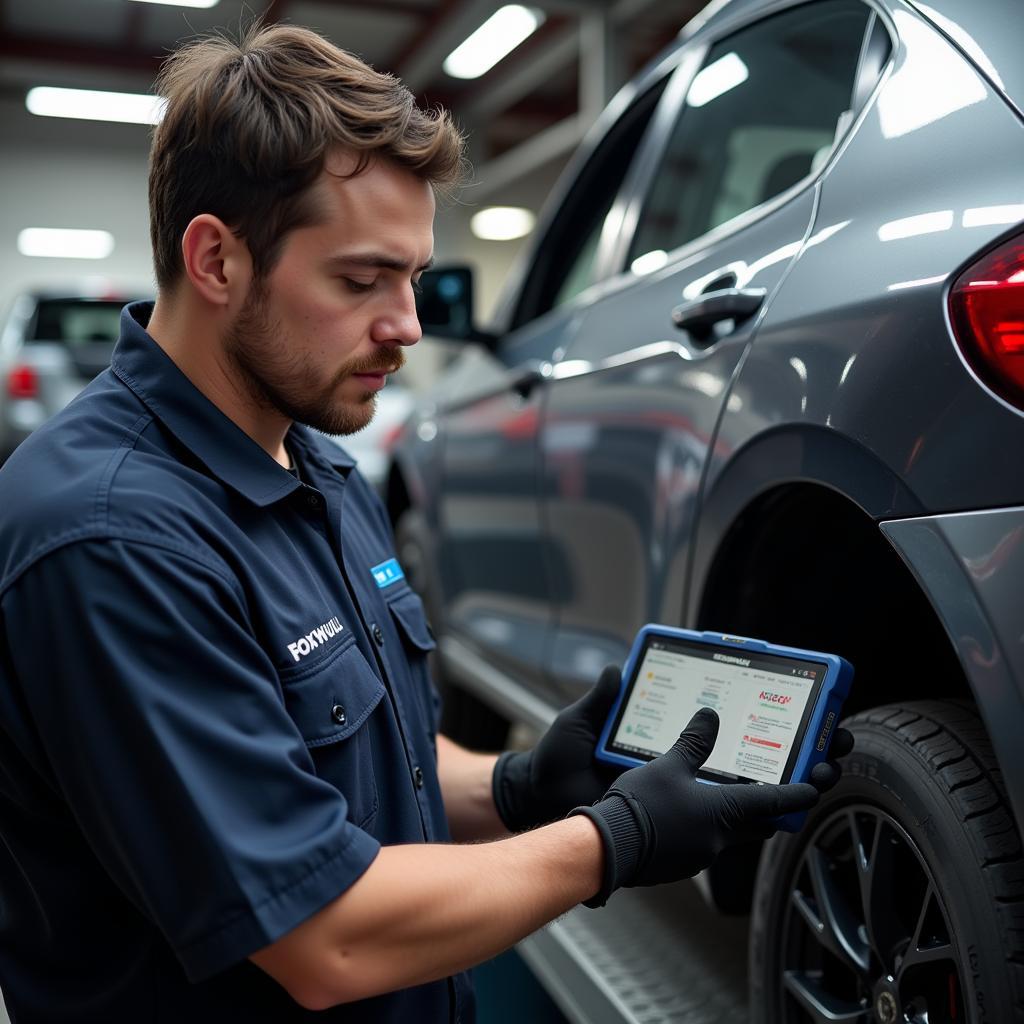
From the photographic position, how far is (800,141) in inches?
68.4

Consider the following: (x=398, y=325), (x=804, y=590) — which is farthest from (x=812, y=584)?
(x=398, y=325)

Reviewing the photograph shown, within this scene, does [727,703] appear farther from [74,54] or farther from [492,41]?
[74,54]

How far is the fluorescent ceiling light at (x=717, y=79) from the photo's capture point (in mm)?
1830

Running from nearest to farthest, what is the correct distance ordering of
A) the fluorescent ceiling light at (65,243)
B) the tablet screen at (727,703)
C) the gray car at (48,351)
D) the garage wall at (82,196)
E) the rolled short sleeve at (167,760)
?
the rolled short sleeve at (167,760)
the tablet screen at (727,703)
the gray car at (48,351)
the garage wall at (82,196)
the fluorescent ceiling light at (65,243)

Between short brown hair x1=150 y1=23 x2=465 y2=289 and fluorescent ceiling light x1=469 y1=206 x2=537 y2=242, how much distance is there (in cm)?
1178

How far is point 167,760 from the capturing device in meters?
0.89

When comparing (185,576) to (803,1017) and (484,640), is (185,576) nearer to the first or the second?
(803,1017)

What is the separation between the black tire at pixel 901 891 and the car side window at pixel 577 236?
56.8 inches

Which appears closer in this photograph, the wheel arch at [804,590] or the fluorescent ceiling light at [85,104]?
the wheel arch at [804,590]

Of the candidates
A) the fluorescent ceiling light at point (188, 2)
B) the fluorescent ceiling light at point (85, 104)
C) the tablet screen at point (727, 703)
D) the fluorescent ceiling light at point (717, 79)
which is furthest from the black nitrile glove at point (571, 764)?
the fluorescent ceiling light at point (85, 104)

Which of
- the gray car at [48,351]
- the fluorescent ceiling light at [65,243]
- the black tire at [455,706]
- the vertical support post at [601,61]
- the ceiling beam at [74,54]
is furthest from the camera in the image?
the fluorescent ceiling light at [65,243]

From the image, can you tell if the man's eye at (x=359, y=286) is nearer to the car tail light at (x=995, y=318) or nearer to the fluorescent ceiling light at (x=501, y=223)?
the car tail light at (x=995, y=318)

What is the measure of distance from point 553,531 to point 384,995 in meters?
1.02

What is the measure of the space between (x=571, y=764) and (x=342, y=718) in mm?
409
